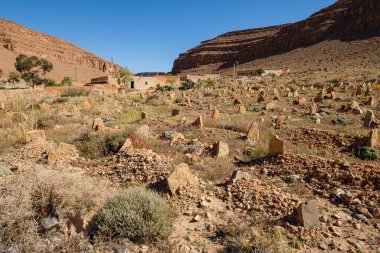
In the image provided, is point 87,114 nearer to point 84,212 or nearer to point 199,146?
point 199,146

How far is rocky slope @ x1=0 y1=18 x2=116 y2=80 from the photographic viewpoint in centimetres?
8519

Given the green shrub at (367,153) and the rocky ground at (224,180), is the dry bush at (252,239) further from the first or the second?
the green shrub at (367,153)

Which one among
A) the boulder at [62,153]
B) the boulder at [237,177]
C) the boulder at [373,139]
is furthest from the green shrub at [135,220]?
the boulder at [373,139]

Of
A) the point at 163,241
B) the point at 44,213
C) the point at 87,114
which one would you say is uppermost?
the point at 87,114

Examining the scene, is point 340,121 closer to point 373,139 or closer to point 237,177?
point 373,139

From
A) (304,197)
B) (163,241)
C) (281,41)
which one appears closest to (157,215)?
(163,241)

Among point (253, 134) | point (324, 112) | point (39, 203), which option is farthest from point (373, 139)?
point (39, 203)

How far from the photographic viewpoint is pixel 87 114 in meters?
11.6

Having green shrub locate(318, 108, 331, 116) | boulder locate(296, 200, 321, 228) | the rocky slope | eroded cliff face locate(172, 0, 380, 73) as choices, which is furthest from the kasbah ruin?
the rocky slope

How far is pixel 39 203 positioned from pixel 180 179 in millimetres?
1866

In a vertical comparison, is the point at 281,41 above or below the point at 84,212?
above

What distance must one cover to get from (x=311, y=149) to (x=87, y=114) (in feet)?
28.5

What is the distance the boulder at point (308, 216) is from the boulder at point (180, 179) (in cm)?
162

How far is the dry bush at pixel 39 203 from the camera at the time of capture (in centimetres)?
305
